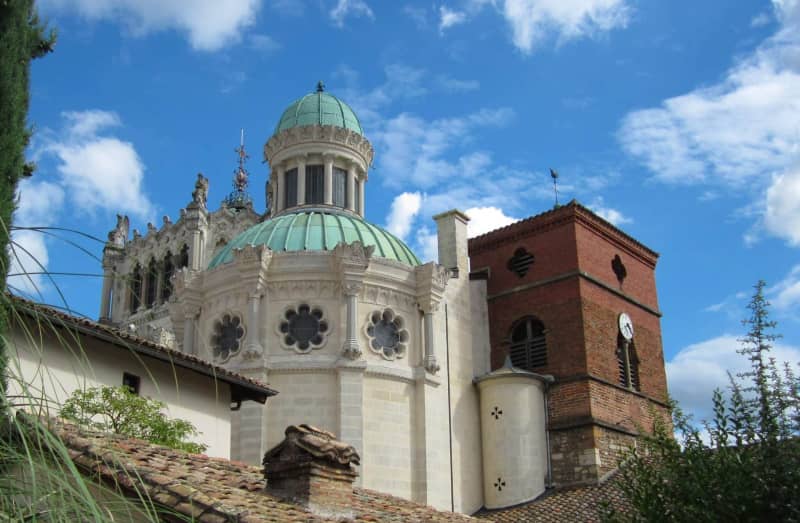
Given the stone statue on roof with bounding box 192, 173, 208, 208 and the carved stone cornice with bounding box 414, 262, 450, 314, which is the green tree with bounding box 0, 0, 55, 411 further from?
the stone statue on roof with bounding box 192, 173, 208, 208

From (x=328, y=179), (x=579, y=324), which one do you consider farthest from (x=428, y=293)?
(x=328, y=179)

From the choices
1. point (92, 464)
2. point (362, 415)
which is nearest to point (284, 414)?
point (362, 415)

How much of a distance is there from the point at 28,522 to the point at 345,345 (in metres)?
25.8

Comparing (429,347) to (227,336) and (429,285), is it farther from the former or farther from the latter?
(227,336)

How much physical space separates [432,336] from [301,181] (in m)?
9.75

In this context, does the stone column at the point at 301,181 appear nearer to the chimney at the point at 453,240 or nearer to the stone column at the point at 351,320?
the chimney at the point at 453,240

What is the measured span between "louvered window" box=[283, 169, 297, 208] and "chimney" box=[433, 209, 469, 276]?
5.96m

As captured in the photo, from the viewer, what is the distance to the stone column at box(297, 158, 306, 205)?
37.8 m

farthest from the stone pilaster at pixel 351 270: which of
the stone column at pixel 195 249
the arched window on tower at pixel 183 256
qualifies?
the arched window on tower at pixel 183 256

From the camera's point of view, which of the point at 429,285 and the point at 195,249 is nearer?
the point at 429,285

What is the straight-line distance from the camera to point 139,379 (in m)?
22.0

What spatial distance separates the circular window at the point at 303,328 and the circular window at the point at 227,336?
159 cm

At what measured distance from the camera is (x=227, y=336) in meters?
32.1

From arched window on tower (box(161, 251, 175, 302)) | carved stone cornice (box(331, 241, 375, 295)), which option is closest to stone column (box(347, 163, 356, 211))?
carved stone cornice (box(331, 241, 375, 295))
